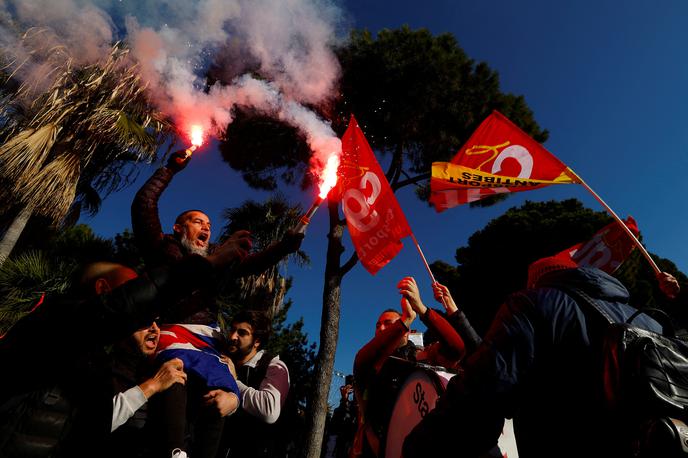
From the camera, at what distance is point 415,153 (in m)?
9.75

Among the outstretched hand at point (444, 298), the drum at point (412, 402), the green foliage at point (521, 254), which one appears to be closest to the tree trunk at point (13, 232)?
the outstretched hand at point (444, 298)

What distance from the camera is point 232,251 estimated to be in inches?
65.4

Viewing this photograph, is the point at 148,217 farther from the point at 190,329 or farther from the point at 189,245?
the point at 190,329

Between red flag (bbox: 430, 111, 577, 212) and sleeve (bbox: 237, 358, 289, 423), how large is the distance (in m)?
2.84

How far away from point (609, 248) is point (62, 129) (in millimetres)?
8693

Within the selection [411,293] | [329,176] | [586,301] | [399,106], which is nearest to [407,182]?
[399,106]

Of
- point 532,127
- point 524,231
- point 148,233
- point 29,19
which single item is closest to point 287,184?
point 29,19

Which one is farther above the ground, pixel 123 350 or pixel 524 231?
pixel 524 231

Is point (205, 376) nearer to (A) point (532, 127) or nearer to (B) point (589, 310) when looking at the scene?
(B) point (589, 310)

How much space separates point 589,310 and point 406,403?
1.31 meters

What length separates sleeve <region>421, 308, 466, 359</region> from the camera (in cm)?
262

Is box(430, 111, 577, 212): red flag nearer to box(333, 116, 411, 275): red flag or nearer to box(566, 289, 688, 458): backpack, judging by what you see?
box(333, 116, 411, 275): red flag

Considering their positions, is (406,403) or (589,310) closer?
(589,310)

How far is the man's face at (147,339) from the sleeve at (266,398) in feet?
2.36
